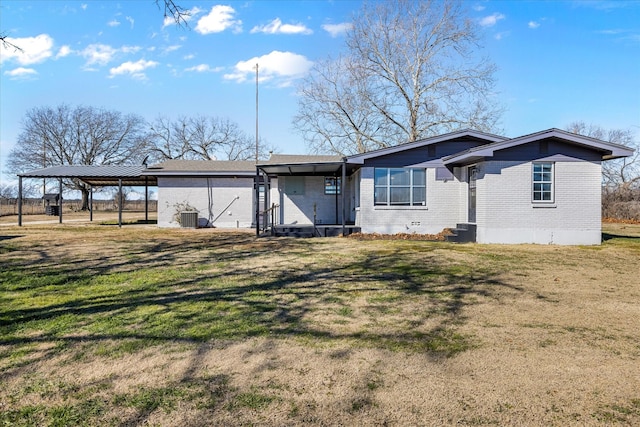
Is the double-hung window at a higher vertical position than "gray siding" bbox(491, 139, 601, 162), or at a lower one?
lower

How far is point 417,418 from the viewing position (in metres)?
2.53

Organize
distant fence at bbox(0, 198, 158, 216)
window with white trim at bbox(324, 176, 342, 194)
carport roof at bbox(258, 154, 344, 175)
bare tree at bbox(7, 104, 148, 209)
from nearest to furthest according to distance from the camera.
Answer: carport roof at bbox(258, 154, 344, 175)
window with white trim at bbox(324, 176, 342, 194)
distant fence at bbox(0, 198, 158, 216)
bare tree at bbox(7, 104, 148, 209)

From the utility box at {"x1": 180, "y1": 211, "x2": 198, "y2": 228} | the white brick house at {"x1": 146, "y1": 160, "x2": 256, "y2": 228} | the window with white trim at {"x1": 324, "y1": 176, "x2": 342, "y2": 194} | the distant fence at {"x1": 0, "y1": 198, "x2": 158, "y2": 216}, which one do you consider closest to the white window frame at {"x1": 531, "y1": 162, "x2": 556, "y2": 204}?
the window with white trim at {"x1": 324, "y1": 176, "x2": 342, "y2": 194}

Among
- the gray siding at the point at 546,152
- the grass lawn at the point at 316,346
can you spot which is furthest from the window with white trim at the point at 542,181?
the grass lawn at the point at 316,346

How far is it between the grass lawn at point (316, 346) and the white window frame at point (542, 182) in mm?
5256

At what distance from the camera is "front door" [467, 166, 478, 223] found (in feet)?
44.7

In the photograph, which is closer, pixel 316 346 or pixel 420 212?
pixel 316 346

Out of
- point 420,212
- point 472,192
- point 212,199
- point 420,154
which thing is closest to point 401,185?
point 420,212

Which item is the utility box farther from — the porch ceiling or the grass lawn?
the grass lawn

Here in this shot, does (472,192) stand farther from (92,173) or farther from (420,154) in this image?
(92,173)

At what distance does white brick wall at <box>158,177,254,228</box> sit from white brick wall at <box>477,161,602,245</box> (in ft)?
37.9

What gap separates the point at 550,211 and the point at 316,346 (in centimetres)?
1158

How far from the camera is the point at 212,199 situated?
19828 millimetres

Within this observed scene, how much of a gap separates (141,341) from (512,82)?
26.5 meters
